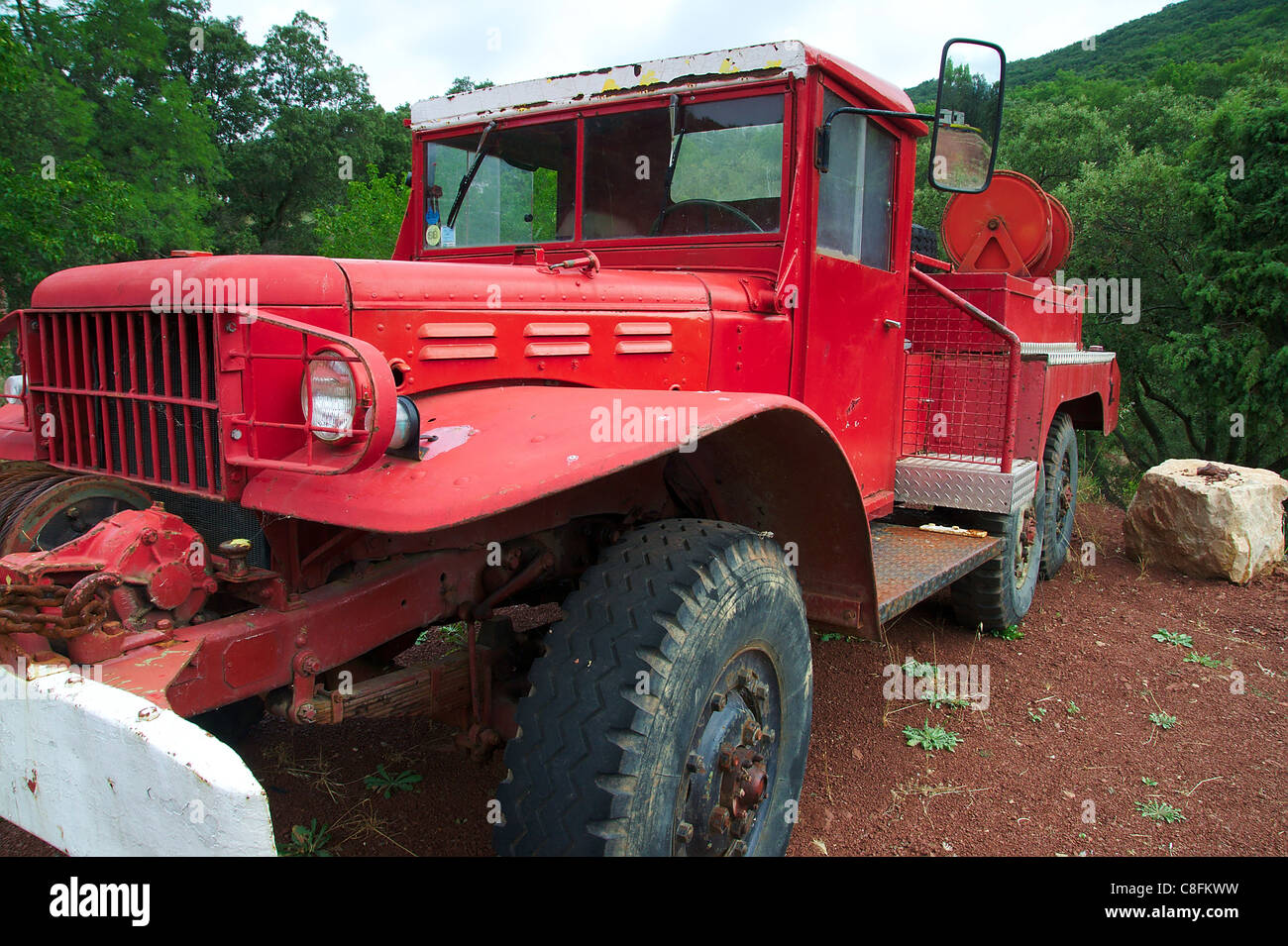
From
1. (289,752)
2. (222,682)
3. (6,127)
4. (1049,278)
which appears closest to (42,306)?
(222,682)

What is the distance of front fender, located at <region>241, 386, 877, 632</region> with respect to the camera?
1825 mm

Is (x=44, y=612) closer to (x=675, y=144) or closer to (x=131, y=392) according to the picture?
(x=131, y=392)

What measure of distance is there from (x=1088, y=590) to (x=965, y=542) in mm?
2357

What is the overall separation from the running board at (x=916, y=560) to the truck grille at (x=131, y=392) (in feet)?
6.89

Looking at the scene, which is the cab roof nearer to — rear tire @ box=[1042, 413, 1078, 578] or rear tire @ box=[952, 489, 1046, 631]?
rear tire @ box=[952, 489, 1046, 631]

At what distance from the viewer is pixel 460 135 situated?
3754mm

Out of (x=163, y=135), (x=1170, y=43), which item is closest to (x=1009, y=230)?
(x=163, y=135)

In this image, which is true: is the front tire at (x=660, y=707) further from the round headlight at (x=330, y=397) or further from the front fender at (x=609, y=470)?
the round headlight at (x=330, y=397)

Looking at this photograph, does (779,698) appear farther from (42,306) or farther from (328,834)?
(42,306)

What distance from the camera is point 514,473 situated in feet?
6.06

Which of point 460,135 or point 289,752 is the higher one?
point 460,135

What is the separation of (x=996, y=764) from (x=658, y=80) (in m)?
2.90

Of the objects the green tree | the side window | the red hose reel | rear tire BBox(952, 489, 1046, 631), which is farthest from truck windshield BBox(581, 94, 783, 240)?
the green tree

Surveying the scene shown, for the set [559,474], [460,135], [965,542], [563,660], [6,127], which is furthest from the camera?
[6,127]
